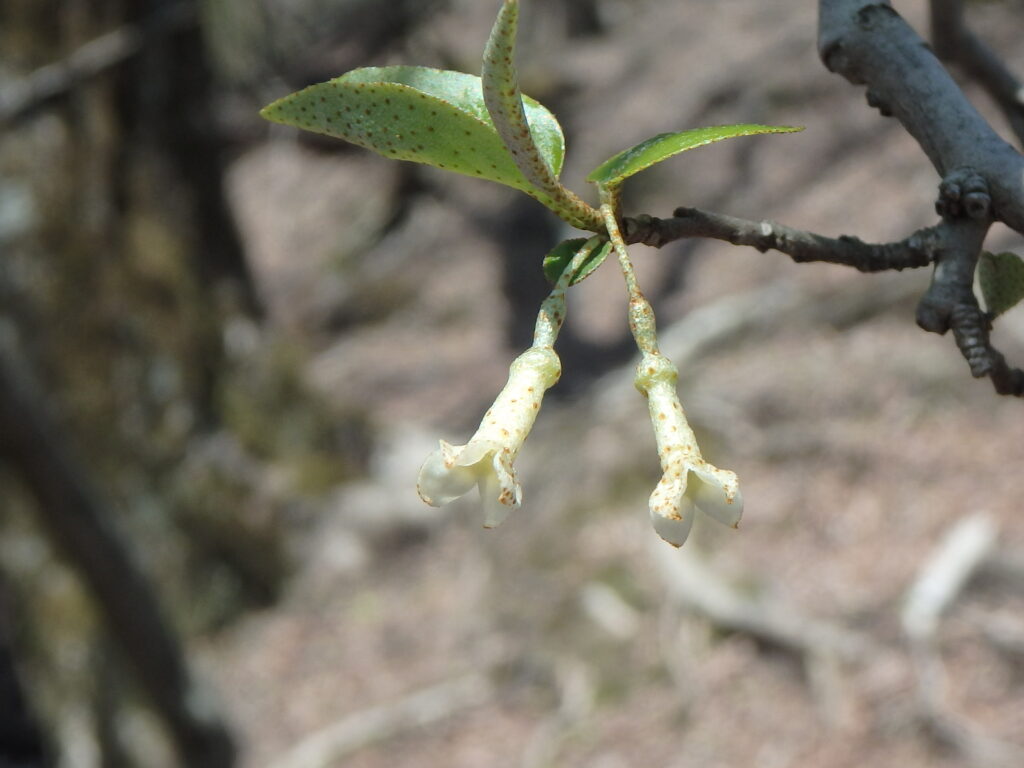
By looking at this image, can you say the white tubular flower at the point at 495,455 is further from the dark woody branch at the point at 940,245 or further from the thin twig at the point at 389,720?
the thin twig at the point at 389,720

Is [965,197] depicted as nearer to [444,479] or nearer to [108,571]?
[444,479]

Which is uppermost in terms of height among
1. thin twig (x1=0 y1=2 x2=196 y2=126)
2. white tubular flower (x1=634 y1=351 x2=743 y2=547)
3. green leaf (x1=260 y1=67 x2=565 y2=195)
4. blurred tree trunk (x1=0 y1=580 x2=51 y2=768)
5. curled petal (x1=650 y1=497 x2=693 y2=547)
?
thin twig (x1=0 y1=2 x2=196 y2=126)

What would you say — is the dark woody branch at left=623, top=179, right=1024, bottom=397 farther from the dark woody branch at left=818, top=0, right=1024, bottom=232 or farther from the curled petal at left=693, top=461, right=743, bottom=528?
the curled petal at left=693, top=461, right=743, bottom=528

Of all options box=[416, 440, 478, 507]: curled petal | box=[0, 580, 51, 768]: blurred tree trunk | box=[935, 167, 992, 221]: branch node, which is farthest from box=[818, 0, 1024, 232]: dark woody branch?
box=[0, 580, 51, 768]: blurred tree trunk

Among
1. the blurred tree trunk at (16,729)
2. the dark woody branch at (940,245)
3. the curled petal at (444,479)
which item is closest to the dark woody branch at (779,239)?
the dark woody branch at (940,245)

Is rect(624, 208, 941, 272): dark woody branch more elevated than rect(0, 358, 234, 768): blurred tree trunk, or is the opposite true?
rect(0, 358, 234, 768): blurred tree trunk

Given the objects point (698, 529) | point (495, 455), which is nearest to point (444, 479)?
point (495, 455)
